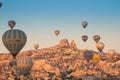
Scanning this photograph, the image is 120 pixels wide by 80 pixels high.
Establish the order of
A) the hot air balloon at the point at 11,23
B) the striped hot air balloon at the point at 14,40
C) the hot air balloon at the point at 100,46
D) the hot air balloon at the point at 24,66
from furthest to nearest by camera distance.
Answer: the hot air balloon at the point at 100,46
the hot air balloon at the point at 11,23
the hot air balloon at the point at 24,66
the striped hot air balloon at the point at 14,40

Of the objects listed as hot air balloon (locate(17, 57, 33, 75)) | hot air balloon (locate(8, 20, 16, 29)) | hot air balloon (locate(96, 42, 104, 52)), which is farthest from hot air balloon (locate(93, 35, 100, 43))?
hot air balloon (locate(8, 20, 16, 29))

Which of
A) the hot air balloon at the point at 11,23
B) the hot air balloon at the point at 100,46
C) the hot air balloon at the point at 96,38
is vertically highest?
the hot air balloon at the point at 11,23

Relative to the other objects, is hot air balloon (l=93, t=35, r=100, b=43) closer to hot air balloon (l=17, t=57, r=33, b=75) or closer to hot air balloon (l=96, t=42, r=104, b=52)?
hot air balloon (l=96, t=42, r=104, b=52)

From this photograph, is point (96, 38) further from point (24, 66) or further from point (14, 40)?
point (14, 40)

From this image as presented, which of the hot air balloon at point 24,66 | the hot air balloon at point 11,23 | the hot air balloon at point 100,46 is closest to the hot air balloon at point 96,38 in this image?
the hot air balloon at point 100,46

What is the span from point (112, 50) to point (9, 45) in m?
92.4

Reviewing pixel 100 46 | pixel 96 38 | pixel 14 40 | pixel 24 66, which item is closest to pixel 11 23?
pixel 24 66

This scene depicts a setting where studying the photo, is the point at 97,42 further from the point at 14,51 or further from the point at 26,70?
the point at 14,51

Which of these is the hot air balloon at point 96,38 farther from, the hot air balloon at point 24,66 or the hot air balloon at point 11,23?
the hot air balloon at point 11,23

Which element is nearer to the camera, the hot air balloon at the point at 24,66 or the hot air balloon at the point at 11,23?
the hot air balloon at the point at 24,66

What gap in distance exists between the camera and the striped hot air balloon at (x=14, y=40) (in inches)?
2520

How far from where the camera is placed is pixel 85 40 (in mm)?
112750

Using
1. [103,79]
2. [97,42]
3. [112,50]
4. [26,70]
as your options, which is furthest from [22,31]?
[103,79]

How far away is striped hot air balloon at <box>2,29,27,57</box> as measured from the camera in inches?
2520
